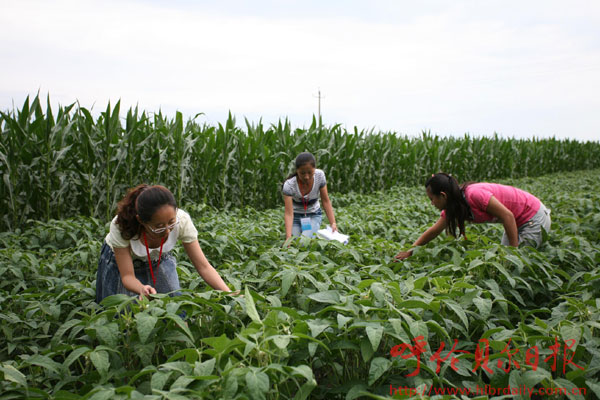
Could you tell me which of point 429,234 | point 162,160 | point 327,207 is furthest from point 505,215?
point 162,160

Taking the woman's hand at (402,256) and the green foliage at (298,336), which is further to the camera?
the woman's hand at (402,256)

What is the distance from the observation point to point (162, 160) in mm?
7340

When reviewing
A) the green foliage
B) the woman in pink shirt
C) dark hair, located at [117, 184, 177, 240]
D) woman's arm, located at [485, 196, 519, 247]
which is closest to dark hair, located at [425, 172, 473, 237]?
the woman in pink shirt

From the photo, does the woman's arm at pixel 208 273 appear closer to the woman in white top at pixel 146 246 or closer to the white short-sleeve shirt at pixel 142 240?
the woman in white top at pixel 146 246

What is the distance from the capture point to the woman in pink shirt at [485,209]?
3.53 meters

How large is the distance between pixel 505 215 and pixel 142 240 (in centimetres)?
280

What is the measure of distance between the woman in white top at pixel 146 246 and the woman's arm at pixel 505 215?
2.27m

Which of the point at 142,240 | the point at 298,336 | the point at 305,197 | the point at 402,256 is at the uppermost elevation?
the point at 305,197

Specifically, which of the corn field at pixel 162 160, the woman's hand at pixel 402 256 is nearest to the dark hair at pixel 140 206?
the woman's hand at pixel 402 256

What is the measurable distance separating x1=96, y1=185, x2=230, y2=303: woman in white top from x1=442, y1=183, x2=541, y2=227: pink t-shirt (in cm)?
215

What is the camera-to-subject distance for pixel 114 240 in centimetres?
261

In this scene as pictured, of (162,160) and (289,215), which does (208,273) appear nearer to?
(289,215)

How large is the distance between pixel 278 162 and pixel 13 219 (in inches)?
179

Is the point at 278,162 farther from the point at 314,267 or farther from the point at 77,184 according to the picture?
the point at 314,267
